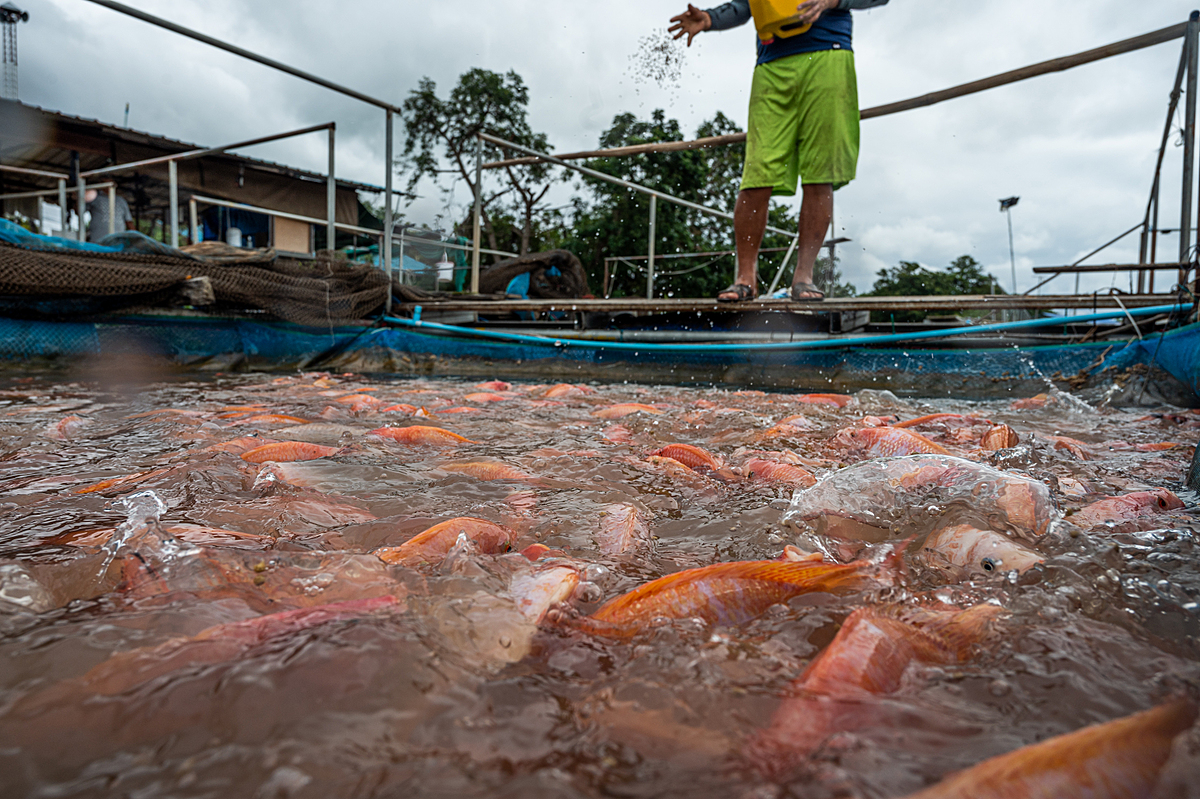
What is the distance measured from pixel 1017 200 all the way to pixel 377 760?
2289 cm

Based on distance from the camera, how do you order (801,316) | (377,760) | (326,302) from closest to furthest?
(377,760)
(801,316)
(326,302)

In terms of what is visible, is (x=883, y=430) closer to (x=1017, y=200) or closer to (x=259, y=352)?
(x=259, y=352)

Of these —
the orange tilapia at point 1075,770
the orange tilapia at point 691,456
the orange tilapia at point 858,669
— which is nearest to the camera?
the orange tilapia at point 1075,770

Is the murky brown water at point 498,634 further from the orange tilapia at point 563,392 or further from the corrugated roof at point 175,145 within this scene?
the corrugated roof at point 175,145

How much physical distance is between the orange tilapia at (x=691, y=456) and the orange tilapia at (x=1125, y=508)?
2.98ft

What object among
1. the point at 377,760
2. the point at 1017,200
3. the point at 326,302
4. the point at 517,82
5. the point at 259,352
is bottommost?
the point at 377,760

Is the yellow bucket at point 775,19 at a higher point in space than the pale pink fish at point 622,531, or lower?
higher

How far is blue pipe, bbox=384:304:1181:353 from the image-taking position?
380 cm

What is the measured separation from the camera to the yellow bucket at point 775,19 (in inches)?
158

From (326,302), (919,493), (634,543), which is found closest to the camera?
(634,543)

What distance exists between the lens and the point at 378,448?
2.21 metres

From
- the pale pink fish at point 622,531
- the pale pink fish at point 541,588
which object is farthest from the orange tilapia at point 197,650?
the pale pink fish at point 622,531

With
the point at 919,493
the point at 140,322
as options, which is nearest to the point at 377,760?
the point at 919,493

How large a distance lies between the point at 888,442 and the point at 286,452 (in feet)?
6.37
